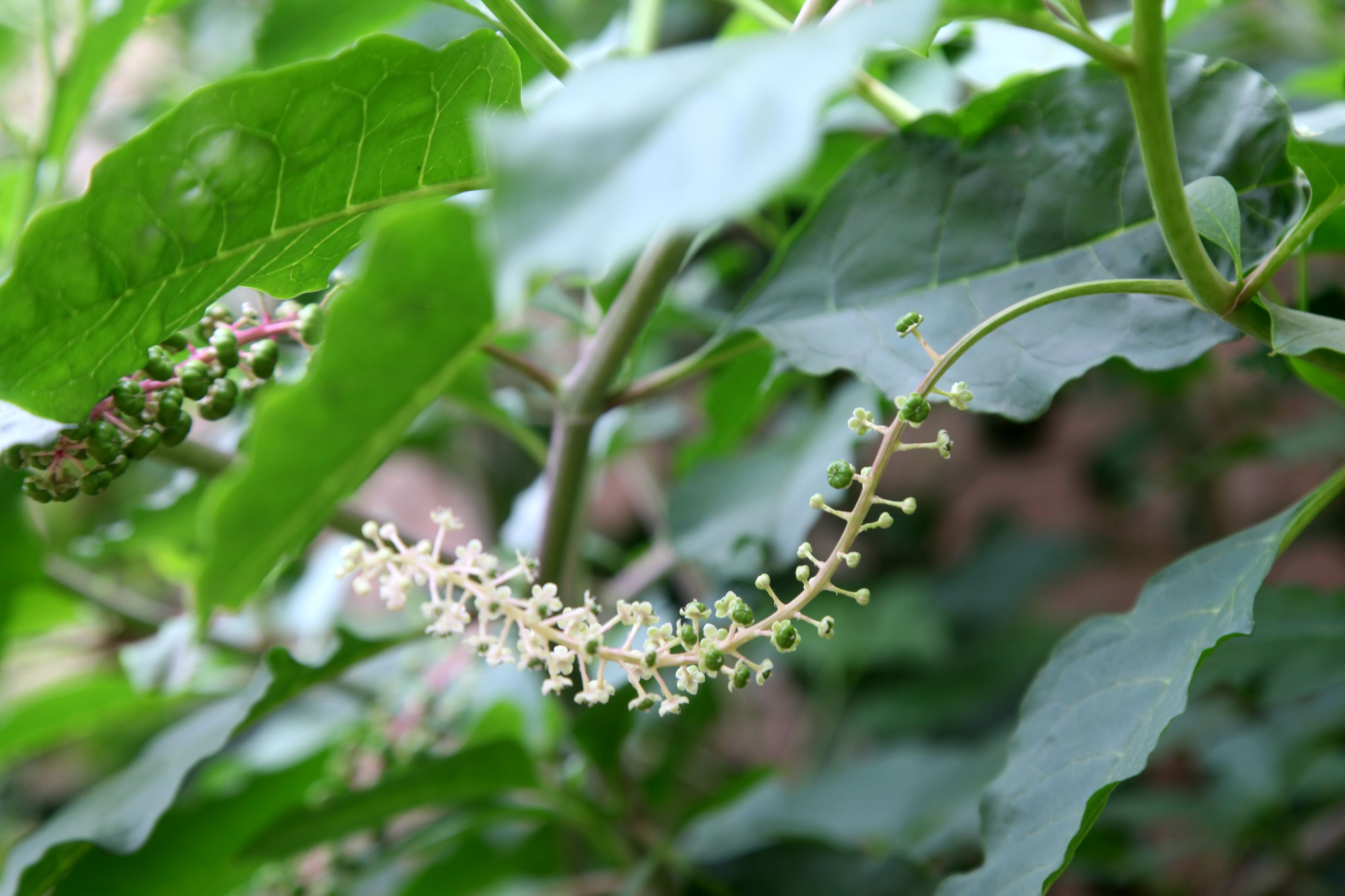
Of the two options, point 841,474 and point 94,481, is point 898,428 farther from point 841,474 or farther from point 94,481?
point 94,481

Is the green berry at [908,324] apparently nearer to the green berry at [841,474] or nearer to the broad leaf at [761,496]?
the green berry at [841,474]

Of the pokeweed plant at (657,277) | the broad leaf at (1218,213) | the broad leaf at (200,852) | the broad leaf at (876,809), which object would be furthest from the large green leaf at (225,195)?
the broad leaf at (876,809)

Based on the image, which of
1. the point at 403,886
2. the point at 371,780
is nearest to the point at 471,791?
the point at 371,780

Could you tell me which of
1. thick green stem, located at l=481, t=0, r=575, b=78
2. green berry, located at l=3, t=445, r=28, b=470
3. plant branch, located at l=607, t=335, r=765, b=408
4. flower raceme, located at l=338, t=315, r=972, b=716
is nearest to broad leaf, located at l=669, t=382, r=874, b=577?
plant branch, located at l=607, t=335, r=765, b=408

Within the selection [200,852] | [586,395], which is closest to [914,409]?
[586,395]

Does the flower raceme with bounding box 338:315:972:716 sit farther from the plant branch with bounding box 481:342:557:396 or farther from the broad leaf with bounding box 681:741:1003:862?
the broad leaf with bounding box 681:741:1003:862
